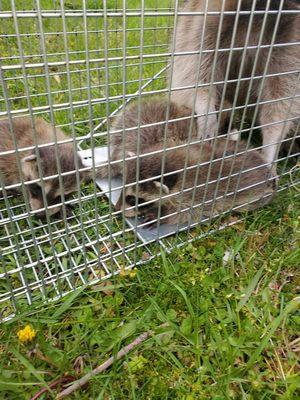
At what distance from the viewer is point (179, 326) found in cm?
156

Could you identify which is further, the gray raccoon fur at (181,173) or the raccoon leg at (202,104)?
the raccoon leg at (202,104)

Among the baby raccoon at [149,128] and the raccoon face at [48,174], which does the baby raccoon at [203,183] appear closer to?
the baby raccoon at [149,128]

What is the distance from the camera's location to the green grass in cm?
136

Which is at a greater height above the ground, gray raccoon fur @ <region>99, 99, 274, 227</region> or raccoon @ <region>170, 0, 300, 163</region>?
raccoon @ <region>170, 0, 300, 163</region>

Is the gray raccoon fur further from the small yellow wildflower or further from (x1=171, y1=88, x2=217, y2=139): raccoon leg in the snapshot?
the small yellow wildflower

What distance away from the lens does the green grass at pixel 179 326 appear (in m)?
1.36

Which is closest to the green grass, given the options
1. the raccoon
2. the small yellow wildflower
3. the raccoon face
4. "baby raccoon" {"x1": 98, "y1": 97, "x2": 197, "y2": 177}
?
the small yellow wildflower

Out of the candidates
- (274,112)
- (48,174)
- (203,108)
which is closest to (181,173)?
(203,108)

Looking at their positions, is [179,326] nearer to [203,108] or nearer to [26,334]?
[26,334]

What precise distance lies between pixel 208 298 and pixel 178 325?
18cm

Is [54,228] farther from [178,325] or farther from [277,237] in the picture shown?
[277,237]

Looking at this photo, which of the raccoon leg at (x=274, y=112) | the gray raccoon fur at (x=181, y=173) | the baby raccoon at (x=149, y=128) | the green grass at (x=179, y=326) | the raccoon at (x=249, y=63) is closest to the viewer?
the green grass at (x=179, y=326)

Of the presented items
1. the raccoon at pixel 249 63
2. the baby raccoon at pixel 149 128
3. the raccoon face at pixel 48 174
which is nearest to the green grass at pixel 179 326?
the raccoon face at pixel 48 174

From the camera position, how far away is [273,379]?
142cm
